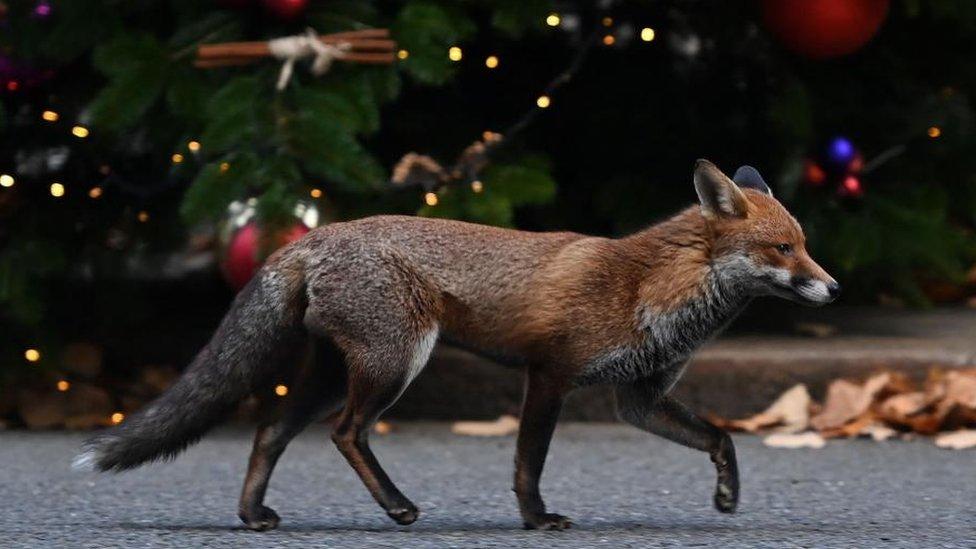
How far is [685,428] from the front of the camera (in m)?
4.82

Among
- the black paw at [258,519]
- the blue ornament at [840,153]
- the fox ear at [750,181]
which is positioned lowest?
the black paw at [258,519]

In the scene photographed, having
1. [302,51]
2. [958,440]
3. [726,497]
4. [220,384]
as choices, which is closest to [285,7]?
[302,51]

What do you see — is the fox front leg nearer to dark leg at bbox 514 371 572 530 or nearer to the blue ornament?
dark leg at bbox 514 371 572 530

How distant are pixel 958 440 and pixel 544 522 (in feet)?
7.52

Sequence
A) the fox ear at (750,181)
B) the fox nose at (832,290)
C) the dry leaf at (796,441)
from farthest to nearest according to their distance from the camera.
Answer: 1. the dry leaf at (796,441)
2. the fox ear at (750,181)
3. the fox nose at (832,290)

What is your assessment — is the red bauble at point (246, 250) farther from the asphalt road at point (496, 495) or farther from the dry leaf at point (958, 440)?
the dry leaf at point (958, 440)

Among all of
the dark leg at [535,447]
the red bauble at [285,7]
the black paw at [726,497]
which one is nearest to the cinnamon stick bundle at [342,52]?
the red bauble at [285,7]

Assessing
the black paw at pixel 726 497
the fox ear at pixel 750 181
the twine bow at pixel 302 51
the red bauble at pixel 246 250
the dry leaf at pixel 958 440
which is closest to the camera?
the black paw at pixel 726 497

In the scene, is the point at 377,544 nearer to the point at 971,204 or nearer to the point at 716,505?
the point at 716,505

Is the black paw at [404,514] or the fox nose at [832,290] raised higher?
the fox nose at [832,290]

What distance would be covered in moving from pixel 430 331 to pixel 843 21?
269 cm

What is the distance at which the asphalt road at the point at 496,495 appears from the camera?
4.51m

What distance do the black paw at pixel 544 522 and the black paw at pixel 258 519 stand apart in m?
0.70

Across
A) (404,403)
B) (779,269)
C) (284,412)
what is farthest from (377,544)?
Answer: (404,403)
